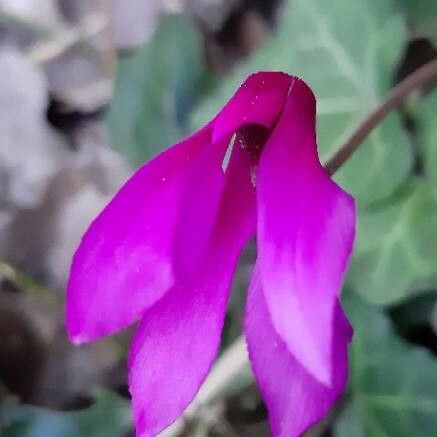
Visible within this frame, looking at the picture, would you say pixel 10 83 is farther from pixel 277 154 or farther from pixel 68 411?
pixel 277 154

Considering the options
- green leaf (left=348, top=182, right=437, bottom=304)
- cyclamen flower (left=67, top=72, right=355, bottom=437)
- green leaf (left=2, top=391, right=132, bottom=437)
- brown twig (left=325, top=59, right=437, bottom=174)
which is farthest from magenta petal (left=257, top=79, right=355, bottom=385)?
green leaf (left=2, top=391, right=132, bottom=437)

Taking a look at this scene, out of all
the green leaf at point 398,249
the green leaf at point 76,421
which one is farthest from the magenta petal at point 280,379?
the green leaf at point 76,421

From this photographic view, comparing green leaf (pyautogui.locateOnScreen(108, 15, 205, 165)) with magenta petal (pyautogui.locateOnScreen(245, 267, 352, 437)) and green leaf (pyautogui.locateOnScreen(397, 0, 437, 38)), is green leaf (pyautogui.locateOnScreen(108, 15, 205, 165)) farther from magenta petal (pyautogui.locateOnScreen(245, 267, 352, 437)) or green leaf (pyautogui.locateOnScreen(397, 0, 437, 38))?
magenta petal (pyautogui.locateOnScreen(245, 267, 352, 437))

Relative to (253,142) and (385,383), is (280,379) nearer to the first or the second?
(253,142)

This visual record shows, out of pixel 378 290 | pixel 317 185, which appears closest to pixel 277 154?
pixel 317 185

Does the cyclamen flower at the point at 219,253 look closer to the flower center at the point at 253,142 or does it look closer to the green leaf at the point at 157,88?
the flower center at the point at 253,142

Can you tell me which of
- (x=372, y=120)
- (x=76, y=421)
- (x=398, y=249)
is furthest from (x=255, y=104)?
(x=76, y=421)
